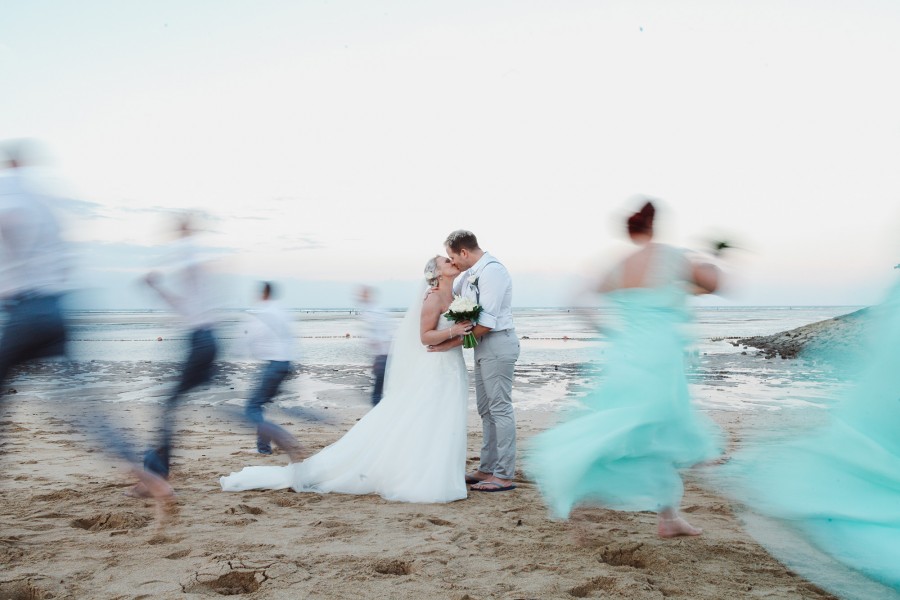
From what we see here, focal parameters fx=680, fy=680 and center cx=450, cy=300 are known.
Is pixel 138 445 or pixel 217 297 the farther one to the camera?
pixel 138 445

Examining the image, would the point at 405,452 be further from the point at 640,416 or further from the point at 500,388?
the point at 640,416

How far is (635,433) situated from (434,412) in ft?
7.11

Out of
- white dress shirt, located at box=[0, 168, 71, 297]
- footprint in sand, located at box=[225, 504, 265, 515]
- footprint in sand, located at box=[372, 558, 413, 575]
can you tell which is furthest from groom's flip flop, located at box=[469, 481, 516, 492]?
white dress shirt, located at box=[0, 168, 71, 297]

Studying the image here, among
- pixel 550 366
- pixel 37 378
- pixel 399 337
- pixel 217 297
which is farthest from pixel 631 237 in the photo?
pixel 37 378

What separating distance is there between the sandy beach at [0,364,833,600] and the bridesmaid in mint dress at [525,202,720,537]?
396 millimetres

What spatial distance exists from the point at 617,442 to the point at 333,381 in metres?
11.6

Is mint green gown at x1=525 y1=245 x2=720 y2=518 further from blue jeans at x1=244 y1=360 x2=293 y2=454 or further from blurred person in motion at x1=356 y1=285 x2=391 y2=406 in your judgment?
blurred person in motion at x1=356 y1=285 x2=391 y2=406

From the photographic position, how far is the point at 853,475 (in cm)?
307

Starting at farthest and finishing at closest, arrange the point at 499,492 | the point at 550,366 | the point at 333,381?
the point at 550,366 < the point at 333,381 < the point at 499,492

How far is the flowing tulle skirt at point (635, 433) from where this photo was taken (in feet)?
12.6

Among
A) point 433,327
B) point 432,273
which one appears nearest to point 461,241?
point 432,273

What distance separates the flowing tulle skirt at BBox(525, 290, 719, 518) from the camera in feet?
12.6

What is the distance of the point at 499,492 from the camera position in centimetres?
569

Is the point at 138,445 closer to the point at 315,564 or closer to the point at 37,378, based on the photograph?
the point at 315,564
